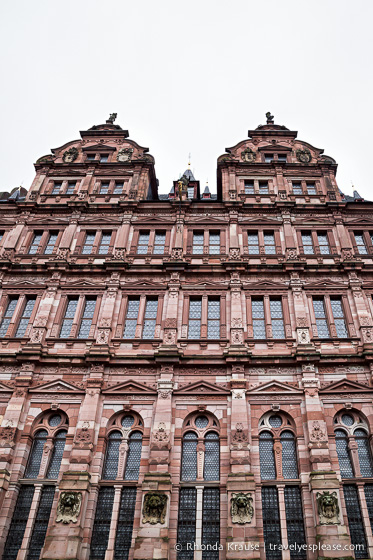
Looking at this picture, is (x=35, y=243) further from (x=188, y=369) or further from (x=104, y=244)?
(x=188, y=369)

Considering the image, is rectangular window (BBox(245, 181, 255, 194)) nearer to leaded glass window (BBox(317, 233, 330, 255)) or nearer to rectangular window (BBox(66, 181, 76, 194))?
leaded glass window (BBox(317, 233, 330, 255))

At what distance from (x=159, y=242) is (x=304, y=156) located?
35.9 ft

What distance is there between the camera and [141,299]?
22.0 m

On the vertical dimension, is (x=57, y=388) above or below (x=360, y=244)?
below

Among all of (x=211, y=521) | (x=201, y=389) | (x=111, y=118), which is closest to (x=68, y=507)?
(x=211, y=521)

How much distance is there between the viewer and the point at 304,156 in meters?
28.2

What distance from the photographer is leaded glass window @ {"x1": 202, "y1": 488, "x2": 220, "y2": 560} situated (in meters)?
15.7

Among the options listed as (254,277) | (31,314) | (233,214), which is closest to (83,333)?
(31,314)

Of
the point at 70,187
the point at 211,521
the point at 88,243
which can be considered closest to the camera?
the point at 211,521

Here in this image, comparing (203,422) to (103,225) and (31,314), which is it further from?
(103,225)

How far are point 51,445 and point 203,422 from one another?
19.9 feet

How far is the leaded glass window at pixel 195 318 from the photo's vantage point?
2094 centimetres

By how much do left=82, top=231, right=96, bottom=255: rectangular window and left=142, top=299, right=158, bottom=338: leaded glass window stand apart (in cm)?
467

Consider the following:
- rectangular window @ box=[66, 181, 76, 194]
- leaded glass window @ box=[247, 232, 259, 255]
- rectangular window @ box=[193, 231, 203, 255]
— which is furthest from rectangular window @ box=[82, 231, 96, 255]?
leaded glass window @ box=[247, 232, 259, 255]
